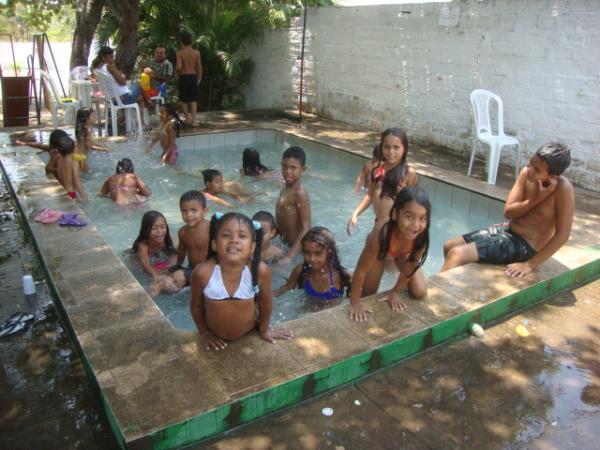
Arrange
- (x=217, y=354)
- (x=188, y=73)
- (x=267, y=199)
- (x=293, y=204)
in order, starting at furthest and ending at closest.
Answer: (x=188, y=73) < (x=267, y=199) < (x=293, y=204) < (x=217, y=354)

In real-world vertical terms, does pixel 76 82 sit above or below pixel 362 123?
above

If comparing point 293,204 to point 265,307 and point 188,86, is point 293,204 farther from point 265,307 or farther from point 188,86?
point 188,86

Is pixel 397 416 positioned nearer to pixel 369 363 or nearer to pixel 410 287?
pixel 369 363

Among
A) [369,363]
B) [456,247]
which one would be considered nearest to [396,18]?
[456,247]

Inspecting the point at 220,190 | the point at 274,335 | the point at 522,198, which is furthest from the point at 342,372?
the point at 220,190

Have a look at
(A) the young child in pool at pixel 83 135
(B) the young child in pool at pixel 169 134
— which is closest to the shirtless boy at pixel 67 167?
(A) the young child in pool at pixel 83 135

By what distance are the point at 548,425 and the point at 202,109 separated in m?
12.8

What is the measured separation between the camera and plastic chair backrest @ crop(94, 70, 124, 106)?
941 centimetres

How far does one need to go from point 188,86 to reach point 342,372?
931cm

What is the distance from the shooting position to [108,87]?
960 cm

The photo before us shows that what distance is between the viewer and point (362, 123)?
1148cm

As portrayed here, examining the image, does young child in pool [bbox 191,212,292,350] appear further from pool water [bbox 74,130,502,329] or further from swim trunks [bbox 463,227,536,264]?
swim trunks [bbox 463,227,536,264]

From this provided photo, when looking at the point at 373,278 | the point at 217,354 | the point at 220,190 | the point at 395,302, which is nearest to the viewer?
the point at 217,354

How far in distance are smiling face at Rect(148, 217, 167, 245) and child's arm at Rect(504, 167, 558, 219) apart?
3.18m
